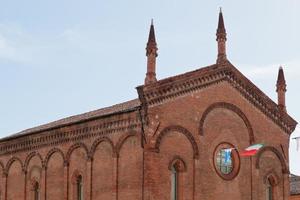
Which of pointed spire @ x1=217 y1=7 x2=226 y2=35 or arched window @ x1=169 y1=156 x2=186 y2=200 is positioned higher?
pointed spire @ x1=217 y1=7 x2=226 y2=35

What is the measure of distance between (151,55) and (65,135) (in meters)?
6.10

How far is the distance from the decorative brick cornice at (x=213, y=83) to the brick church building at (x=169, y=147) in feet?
0.15

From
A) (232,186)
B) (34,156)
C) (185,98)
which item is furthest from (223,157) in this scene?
(34,156)

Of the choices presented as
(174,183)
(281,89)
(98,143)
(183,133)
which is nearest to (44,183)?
(98,143)

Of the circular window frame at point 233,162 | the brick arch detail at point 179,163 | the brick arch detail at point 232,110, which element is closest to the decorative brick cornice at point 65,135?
the brick arch detail at point 179,163

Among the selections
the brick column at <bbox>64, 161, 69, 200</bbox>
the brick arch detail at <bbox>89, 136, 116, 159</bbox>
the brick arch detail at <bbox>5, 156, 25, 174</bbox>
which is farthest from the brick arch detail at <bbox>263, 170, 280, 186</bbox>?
the brick arch detail at <bbox>5, 156, 25, 174</bbox>

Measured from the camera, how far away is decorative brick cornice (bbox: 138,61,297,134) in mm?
26469

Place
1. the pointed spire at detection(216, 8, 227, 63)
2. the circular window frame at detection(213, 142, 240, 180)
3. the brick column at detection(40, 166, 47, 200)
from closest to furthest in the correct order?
the circular window frame at detection(213, 142, 240, 180)
the pointed spire at detection(216, 8, 227, 63)
the brick column at detection(40, 166, 47, 200)

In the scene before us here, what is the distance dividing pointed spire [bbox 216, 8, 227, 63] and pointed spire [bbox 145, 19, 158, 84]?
12.6 feet

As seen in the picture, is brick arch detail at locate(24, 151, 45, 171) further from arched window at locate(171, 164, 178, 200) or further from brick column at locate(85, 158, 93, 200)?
arched window at locate(171, 164, 178, 200)

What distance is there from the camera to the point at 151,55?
26766mm

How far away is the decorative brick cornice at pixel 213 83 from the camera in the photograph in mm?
26469

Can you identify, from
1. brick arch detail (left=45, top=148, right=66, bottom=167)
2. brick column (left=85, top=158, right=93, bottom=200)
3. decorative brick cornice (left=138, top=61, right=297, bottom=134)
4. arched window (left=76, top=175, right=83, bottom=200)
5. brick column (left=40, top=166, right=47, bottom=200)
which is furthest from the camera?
brick column (left=40, top=166, right=47, bottom=200)

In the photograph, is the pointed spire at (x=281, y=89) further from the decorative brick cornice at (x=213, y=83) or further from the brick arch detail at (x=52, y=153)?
the brick arch detail at (x=52, y=153)
